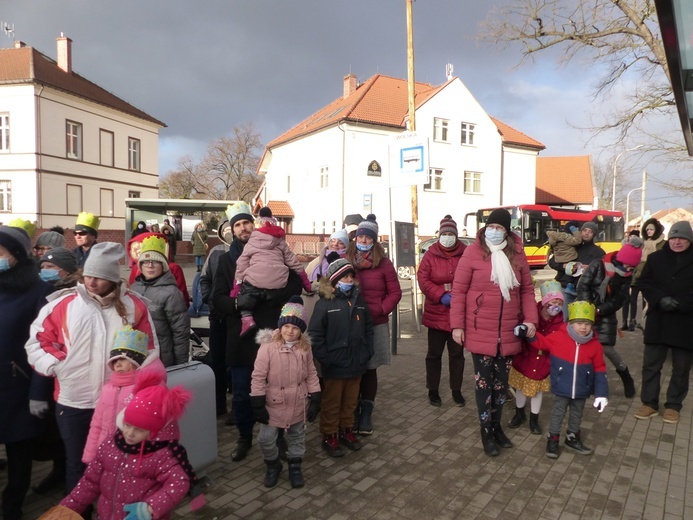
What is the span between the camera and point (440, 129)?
33.7 meters

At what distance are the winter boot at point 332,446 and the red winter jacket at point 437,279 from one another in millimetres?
1679

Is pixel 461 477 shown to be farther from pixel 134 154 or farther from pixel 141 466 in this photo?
pixel 134 154

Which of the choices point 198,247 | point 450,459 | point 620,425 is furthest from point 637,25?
point 198,247

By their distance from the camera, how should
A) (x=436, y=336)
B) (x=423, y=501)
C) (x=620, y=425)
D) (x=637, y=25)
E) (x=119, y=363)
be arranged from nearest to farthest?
(x=119, y=363)
(x=423, y=501)
(x=620, y=425)
(x=436, y=336)
(x=637, y=25)

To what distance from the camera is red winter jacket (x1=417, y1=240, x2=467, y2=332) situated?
523cm

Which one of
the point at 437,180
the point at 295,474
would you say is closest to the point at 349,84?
the point at 437,180

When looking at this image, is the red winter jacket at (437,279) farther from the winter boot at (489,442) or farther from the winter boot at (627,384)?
the winter boot at (627,384)

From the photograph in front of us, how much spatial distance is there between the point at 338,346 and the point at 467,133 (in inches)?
1321

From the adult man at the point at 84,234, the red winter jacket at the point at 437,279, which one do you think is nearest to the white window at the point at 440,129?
the red winter jacket at the point at 437,279

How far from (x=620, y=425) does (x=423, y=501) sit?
2620 millimetres

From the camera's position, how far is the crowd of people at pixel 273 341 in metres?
2.64

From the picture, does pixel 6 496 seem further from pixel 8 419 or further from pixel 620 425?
pixel 620 425

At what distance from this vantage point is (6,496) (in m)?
3.04

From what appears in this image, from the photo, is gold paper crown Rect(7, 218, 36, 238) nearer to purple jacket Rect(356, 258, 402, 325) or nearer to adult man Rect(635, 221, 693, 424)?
purple jacket Rect(356, 258, 402, 325)
